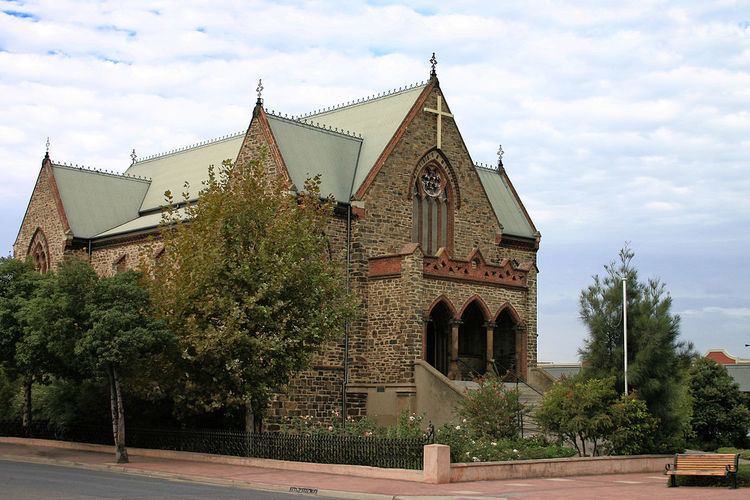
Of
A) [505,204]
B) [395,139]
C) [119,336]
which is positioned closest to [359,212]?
[395,139]

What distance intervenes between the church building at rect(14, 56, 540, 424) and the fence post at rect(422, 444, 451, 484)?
11474 mm

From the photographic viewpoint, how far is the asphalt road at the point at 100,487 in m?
18.8

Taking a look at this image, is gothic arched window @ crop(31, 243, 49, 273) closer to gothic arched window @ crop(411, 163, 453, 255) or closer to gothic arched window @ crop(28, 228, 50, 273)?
gothic arched window @ crop(28, 228, 50, 273)

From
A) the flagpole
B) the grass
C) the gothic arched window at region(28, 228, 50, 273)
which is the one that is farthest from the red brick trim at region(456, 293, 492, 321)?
the gothic arched window at region(28, 228, 50, 273)

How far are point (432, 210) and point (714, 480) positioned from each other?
70.1 ft

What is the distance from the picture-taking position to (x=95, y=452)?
107ft

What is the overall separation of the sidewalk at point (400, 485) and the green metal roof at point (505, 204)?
21.8 m

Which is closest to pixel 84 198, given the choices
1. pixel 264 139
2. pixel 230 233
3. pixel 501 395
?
pixel 264 139

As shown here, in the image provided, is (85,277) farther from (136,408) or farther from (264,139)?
(264,139)

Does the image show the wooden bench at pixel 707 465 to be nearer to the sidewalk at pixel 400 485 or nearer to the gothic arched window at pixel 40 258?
the sidewalk at pixel 400 485

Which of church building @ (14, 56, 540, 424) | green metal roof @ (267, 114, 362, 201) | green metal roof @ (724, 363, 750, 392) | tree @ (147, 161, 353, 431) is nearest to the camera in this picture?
tree @ (147, 161, 353, 431)

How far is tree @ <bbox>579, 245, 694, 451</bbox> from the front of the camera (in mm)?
28969

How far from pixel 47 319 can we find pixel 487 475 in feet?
47.6

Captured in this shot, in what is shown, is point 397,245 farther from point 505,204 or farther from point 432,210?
point 505,204
